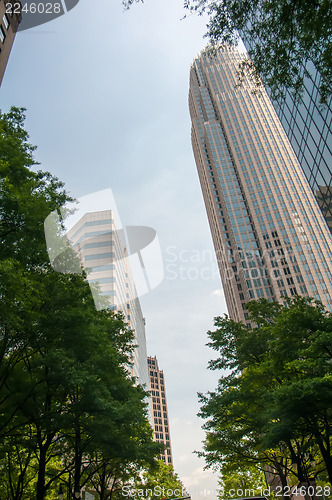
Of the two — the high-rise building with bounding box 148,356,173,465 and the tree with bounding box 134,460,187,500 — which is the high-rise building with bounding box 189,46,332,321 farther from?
the tree with bounding box 134,460,187,500

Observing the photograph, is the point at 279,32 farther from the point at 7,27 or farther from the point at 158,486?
the point at 158,486

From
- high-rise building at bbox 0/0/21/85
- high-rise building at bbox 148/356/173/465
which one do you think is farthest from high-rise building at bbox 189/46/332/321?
high-rise building at bbox 0/0/21/85

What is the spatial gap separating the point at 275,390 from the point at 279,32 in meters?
12.2

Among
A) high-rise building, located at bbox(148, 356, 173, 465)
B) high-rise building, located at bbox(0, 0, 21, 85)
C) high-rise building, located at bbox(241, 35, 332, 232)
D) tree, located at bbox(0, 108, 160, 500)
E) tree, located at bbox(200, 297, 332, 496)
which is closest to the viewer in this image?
tree, located at bbox(0, 108, 160, 500)

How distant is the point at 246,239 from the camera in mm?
120562

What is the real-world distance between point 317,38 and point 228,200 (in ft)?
406

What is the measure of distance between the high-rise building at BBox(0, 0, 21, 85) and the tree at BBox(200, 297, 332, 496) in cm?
2748

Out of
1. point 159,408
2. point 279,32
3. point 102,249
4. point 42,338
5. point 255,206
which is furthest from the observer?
point 159,408

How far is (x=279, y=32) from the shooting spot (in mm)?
7727

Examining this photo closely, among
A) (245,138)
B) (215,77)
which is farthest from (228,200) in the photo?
(215,77)

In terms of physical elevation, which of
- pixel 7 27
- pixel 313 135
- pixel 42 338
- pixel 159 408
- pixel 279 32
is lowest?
pixel 42 338

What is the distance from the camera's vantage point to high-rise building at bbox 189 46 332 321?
357ft

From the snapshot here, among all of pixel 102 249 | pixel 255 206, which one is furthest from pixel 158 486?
pixel 255 206

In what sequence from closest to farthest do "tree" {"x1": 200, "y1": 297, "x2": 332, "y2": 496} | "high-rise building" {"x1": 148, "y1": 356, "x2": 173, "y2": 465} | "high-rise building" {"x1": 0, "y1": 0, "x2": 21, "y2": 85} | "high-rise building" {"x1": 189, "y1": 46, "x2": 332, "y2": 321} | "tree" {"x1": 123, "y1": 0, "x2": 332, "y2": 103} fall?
"tree" {"x1": 123, "y1": 0, "x2": 332, "y2": 103}
"tree" {"x1": 200, "y1": 297, "x2": 332, "y2": 496}
"high-rise building" {"x1": 0, "y1": 0, "x2": 21, "y2": 85}
"high-rise building" {"x1": 189, "y1": 46, "x2": 332, "y2": 321}
"high-rise building" {"x1": 148, "y1": 356, "x2": 173, "y2": 465}
